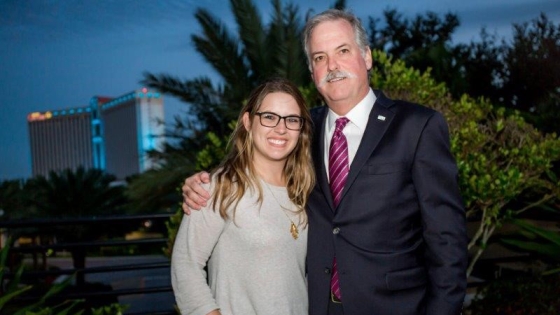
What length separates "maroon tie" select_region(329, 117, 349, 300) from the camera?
2371mm

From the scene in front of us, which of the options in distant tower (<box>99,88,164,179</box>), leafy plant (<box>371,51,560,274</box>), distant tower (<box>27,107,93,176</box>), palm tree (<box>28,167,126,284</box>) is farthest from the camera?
distant tower (<box>27,107,93,176</box>)

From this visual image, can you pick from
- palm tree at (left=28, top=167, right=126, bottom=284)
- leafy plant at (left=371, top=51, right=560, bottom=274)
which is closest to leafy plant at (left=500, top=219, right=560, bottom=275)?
leafy plant at (left=371, top=51, right=560, bottom=274)

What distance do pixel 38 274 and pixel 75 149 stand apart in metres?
159

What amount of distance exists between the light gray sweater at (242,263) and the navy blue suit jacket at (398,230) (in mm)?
112

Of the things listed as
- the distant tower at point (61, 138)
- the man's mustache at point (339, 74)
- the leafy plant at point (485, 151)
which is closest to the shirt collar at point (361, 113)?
the man's mustache at point (339, 74)

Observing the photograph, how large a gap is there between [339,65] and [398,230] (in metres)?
0.67

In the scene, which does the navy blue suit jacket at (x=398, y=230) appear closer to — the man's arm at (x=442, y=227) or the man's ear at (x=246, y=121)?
the man's arm at (x=442, y=227)

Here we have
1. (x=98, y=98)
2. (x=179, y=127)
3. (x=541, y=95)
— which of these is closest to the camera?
(x=179, y=127)

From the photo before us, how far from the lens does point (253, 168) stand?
2.43 meters

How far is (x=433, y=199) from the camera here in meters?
2.24

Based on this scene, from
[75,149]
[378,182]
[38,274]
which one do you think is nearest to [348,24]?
[378,182]

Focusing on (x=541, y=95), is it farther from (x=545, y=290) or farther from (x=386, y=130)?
(x=386, y=130)

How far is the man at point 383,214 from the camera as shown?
2254 mm

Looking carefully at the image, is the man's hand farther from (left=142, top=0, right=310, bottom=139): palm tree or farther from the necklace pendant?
(left=142, top=0, right=310, bottom=139): palm tree
